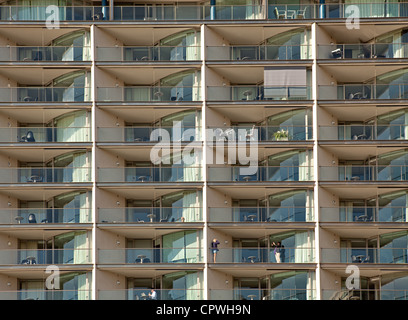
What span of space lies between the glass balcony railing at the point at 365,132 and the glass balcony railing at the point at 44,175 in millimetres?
16647

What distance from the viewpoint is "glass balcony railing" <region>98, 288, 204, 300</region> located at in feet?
263

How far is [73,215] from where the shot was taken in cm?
8369

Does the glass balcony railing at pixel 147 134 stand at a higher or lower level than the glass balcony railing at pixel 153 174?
higher

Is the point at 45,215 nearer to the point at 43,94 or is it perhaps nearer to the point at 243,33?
the point at 43,94

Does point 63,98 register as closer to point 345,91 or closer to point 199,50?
point 199,50

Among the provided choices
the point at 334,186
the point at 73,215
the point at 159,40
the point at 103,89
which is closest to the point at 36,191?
the point at 73,215

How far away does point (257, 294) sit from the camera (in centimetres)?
8019

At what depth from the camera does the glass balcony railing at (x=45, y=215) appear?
274 feet

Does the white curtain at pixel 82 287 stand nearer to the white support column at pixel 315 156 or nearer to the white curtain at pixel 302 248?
the white curtain at pixel 302 248

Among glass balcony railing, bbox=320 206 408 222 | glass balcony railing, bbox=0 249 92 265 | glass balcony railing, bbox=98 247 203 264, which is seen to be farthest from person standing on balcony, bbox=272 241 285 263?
glass balcony railing, bbox=0 249 92 265

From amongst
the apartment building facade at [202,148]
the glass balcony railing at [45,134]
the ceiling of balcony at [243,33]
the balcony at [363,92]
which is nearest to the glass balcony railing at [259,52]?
the apartment building facade at [202,148]

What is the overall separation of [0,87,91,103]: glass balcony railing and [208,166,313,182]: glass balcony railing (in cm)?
1058

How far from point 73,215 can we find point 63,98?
8474 mm

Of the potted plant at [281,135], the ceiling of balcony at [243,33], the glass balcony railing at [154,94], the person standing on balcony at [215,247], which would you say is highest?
the ceiling of balcony at [243,33]
